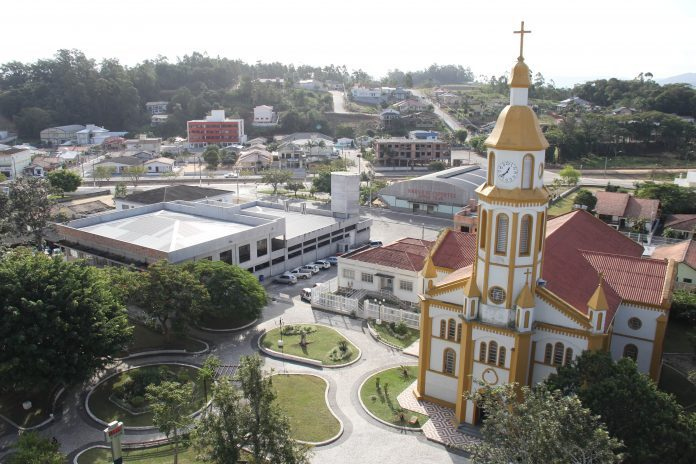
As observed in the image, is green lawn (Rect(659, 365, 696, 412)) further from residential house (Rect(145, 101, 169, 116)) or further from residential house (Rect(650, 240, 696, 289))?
residential house (Rect(145, 101, 169, 116))

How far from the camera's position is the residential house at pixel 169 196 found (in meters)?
62.2

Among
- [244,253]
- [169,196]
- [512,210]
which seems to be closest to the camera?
[512,210]

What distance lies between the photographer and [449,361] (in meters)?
26.2

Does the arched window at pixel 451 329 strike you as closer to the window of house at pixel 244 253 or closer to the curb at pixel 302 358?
the curb at pixel 302 358

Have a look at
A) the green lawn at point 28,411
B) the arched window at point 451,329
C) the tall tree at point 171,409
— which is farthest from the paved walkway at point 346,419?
the tall tree at point 171,409

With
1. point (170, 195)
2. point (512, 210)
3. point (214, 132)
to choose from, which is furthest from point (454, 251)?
point (214, 132)

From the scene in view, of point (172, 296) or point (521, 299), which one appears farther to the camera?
point (172, 296)

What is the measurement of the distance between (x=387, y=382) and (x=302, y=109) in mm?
130935

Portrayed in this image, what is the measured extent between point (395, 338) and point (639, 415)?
16.7m

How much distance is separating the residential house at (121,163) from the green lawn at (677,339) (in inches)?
3504

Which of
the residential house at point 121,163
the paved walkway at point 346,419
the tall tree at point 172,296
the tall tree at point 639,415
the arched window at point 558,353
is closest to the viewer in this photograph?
the tall tree at point 639,415

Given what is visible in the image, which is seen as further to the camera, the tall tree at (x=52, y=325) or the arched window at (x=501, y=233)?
the tall tree at (x=52, y=325)

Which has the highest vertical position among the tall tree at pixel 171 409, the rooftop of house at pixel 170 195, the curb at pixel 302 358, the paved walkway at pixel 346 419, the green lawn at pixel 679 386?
the rooftop of house at pixel 170 195

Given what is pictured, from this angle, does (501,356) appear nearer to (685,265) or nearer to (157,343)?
(157,343)
